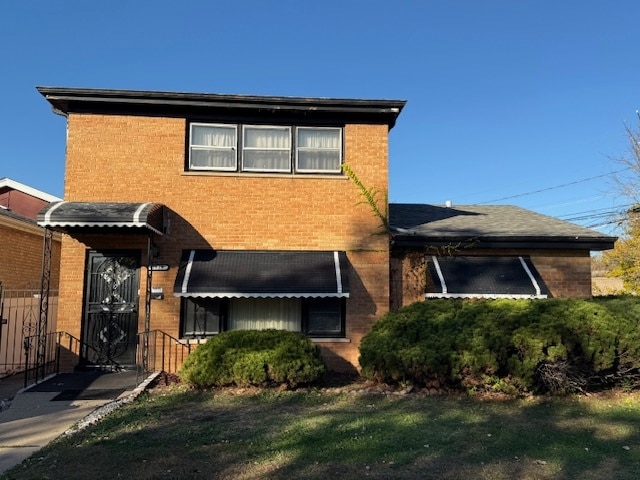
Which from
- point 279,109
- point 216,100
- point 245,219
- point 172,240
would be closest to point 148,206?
point 172,240

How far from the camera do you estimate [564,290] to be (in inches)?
413

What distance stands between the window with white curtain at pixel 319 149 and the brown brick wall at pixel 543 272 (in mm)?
2434

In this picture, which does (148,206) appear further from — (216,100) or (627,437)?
(627,437)

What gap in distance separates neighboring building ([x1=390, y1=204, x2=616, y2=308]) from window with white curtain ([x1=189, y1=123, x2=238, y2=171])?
12.5 feet

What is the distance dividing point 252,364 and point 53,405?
3.01 metres

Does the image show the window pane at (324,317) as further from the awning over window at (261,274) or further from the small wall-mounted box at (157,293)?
the small wall-mounted box at (157,293)

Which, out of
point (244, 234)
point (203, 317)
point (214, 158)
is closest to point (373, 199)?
point (244, 234)

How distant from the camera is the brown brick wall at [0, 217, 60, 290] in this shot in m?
12.6

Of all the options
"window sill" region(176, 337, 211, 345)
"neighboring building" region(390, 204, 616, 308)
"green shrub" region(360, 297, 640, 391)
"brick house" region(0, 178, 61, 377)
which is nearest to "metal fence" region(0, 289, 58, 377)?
"brick house" region(0, 178, 61, 377)

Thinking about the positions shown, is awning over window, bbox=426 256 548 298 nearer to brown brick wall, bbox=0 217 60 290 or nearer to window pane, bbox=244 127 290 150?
window pane, bbox=244 127 290 150

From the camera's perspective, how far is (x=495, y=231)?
1069 centimetres

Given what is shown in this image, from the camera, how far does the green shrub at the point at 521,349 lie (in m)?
7.66

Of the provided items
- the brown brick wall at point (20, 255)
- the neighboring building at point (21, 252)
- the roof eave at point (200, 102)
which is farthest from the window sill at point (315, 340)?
the brown brick wall at point (20, 255)

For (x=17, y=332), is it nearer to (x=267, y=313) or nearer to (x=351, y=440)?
(x=267, y=313)
